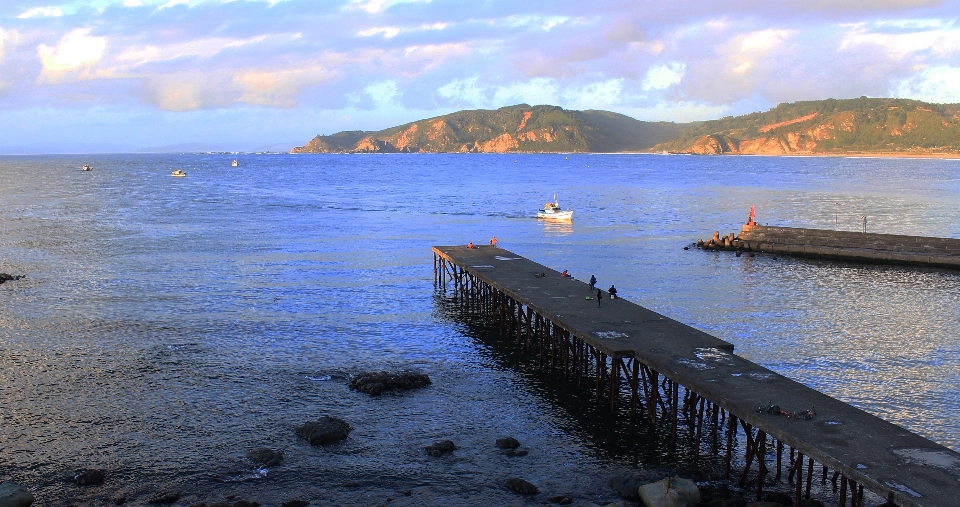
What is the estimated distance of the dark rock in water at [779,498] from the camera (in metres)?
22.0

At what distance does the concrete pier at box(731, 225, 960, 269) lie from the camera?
60812 millimetres

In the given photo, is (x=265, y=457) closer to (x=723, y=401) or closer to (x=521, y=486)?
(x=521, y=486)

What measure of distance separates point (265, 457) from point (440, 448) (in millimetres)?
5531

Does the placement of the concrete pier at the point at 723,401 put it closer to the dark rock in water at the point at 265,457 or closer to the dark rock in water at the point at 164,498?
the dark rock in water at the point at 265,457

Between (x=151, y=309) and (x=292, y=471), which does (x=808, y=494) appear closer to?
(x=292, y=471)

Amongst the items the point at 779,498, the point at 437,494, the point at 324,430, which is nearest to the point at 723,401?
the point at 779,498

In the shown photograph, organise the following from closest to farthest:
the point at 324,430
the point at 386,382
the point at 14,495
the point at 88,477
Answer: the point at 14,495 < the point at 88,477 < the point at 324,430 < the point at 386,382

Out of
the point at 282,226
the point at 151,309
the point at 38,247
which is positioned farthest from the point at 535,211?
the point at 151,309

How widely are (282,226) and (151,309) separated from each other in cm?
4577

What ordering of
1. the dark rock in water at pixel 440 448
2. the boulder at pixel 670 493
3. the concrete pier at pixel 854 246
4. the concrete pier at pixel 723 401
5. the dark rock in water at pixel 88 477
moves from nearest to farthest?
the concrete pier at pixel 723 401 → the boulder at pixel 670 493 → the dark rock in water at pixel 88 477 → the dark rock in water at pixel 440 448 → the concrete pier at pixel 854 246

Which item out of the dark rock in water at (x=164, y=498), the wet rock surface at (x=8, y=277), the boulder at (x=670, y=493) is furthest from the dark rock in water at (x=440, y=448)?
the wet rock surface at (x=8, y=277)

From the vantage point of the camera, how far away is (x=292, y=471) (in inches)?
969

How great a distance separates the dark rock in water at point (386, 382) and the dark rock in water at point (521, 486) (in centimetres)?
911

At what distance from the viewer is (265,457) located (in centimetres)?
A: 2523
